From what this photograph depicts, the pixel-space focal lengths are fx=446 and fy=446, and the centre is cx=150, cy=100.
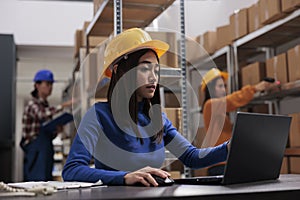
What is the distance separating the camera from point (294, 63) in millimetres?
2639

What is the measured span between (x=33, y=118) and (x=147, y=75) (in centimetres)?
273

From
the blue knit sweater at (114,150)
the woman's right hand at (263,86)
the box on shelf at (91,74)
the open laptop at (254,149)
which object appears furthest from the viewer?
the box on shelf at (91,74)

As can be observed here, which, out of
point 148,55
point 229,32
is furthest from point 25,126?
point 148,55

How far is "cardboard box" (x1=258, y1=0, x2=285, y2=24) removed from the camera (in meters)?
2.70

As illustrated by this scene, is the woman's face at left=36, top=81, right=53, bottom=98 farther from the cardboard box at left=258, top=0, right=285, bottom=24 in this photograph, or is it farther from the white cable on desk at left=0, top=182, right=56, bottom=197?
the white cable on desk at left=0, top=182, right=56, bottom=197

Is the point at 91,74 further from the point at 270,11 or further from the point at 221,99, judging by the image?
the point at 270,11

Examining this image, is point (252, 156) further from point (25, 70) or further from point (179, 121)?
point (25, 70)

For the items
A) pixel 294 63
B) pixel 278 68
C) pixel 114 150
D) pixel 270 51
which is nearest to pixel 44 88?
pixel 270 51

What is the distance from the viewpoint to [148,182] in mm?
1067

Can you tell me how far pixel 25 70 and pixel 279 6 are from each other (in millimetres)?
5665

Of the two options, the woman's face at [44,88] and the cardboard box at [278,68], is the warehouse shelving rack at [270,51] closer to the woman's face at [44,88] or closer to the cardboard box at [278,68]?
the cardboard box at [278,68]

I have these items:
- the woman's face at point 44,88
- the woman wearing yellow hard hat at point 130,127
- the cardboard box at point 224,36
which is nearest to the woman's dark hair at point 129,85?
the woman wearing yellow hard hat at point 130,127

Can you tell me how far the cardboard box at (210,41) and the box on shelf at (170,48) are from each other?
2.89 feet

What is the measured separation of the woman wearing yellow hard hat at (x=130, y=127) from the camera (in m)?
1.35
